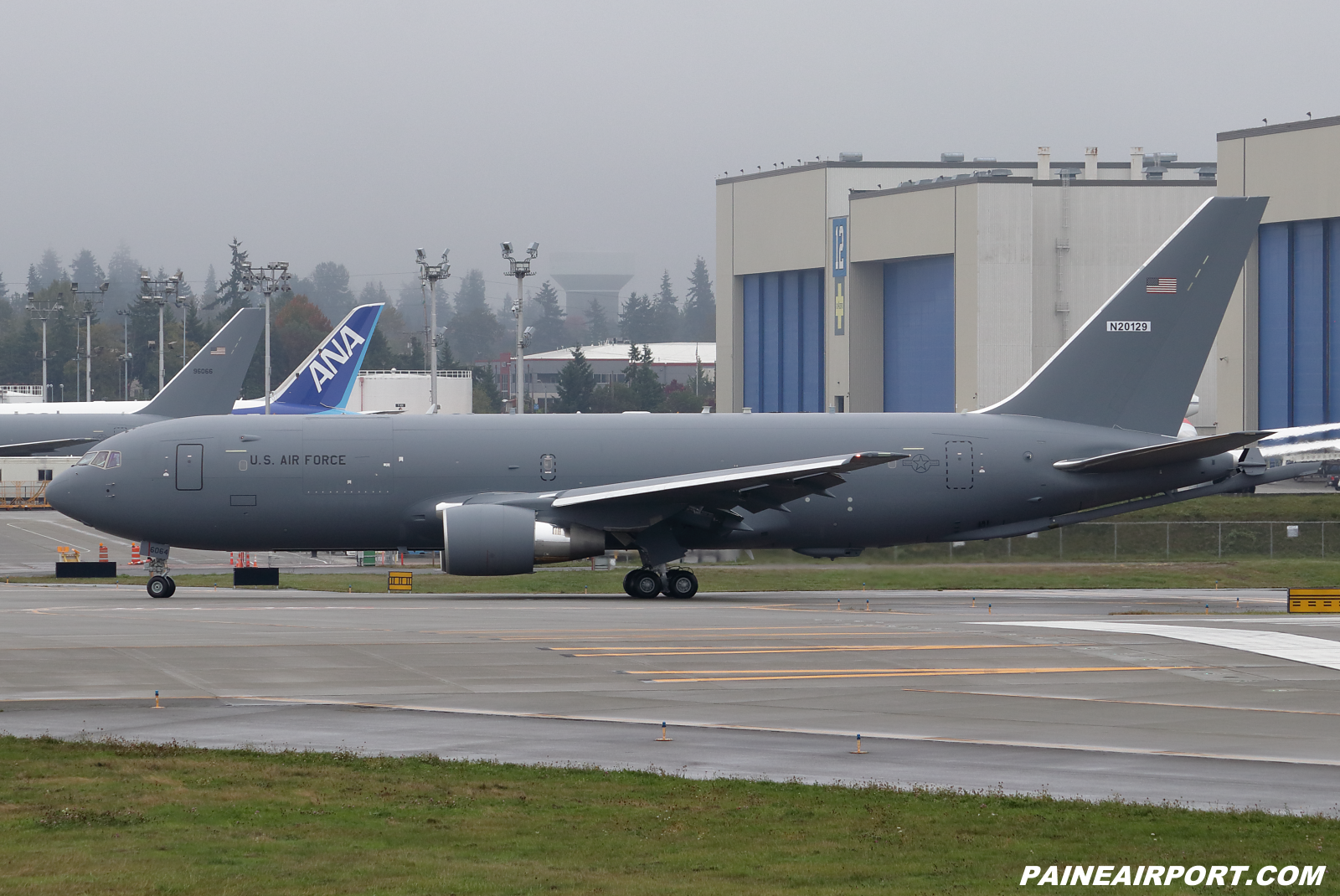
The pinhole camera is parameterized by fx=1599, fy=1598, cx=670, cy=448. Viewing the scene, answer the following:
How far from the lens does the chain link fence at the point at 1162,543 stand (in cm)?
4912

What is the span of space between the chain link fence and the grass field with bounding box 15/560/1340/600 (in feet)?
6.37

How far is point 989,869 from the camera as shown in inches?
454

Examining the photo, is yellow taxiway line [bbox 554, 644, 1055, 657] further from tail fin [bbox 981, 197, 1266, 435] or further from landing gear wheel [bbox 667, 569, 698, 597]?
tail fin [bbox 981, 197, 1266, 435]

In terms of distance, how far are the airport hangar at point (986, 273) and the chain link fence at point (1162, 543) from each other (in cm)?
2928

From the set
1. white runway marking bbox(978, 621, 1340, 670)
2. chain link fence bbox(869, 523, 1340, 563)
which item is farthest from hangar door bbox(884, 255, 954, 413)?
white runway marking bbox(978, 621, 1340, 670)

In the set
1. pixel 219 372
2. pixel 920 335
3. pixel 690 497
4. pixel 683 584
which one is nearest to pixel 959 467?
pixel 690 497

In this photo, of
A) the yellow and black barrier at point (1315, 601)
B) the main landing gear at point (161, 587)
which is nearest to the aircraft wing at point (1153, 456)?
the yellow and black barrier at point (1315, 601)

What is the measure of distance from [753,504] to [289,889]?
2773cm

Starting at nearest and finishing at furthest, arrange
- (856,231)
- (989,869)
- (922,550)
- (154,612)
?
(989,869)
(154,612)
(922,550)
(856,231)

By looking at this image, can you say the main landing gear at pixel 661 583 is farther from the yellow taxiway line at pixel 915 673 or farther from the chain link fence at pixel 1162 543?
the yellow taxiway line at pixel 915 673

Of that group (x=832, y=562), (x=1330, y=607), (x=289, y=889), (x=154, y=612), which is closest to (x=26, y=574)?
(x=154, y=612)

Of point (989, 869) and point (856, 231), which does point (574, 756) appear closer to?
point (989, 869)

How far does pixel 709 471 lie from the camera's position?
38.3 metres

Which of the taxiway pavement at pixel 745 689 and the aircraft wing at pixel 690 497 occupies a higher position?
the aircraft wing at pixel 690 497
